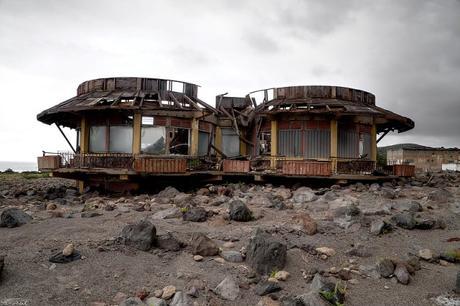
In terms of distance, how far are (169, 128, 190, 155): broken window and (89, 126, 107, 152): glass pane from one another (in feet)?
A: 11.3

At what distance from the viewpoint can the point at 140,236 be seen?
25.8 feet

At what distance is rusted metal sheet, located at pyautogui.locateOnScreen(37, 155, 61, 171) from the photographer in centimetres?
1789

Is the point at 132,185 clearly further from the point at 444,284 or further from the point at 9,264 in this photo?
the point at 444,284

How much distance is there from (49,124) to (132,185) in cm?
817

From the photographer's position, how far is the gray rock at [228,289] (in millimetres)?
6145

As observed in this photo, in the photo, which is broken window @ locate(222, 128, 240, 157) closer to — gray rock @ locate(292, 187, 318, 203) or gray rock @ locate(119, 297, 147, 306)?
gray rock @ locate(292, 187, 318, 203)

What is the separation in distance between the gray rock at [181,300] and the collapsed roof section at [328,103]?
13.1 m

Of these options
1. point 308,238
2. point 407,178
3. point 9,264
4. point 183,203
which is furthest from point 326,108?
point 9,264

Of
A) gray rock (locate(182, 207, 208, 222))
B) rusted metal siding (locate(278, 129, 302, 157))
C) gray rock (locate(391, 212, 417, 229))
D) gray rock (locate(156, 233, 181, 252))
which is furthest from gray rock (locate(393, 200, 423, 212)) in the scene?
rusted metal siding (locate(278, 129, 302, 157))

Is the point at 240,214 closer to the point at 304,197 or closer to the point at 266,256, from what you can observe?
the point at 266,256

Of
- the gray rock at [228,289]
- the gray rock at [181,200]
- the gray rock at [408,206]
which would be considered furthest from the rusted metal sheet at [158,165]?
the gray rock at [228,289]

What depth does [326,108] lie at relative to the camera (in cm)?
1788

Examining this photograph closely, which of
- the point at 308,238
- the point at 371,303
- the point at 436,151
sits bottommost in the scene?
the point at 371,303

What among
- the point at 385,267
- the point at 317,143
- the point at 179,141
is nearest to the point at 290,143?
the point at 317,143
